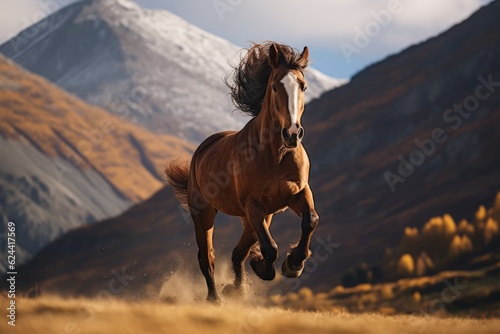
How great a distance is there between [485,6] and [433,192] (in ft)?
198

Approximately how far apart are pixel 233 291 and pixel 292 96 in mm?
4355

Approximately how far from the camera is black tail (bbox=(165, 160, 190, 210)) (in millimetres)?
14992

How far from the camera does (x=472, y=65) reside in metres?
132

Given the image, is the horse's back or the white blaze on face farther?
the horse's back

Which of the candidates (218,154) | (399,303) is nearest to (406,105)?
(399,303)

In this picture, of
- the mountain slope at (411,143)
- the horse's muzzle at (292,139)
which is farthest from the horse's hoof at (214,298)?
the mountain slope at (411,143)

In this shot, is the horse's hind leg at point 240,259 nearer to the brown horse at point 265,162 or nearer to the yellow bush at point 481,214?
the brown horse at point 265,162

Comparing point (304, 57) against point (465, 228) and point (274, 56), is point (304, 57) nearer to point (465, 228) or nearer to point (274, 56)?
point (274, 56)

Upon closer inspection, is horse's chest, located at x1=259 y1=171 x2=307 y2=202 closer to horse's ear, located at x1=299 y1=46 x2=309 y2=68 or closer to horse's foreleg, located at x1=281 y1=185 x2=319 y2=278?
horse's foreleg, located at x1=281 y1=185 x2=319 y2=278

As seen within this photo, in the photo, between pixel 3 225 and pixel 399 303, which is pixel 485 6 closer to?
pixel 399 303

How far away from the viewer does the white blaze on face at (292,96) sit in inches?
393

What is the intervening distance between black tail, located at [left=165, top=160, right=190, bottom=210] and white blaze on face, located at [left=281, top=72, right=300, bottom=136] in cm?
497

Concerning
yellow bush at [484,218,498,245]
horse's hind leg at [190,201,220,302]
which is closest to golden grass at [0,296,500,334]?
horse's hind leg at [190,201,220,302]

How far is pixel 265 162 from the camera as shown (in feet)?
35.7
